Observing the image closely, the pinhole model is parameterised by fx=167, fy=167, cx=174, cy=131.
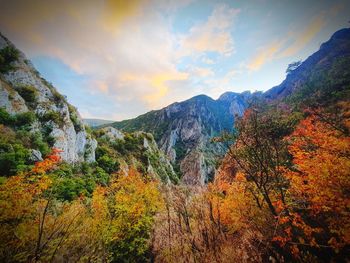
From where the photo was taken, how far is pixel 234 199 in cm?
1883

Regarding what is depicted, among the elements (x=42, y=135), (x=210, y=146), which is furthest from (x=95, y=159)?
(x=210, y=146)

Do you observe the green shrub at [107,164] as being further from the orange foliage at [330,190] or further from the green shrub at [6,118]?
the orange foliage at [330,190]

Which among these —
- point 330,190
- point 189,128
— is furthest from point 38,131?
point 189,128

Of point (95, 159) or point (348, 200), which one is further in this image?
point (95, 159)

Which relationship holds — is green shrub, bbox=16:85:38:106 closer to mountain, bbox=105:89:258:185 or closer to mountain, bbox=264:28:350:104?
mountain, bbox=264:28:350:104

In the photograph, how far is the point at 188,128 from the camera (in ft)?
403

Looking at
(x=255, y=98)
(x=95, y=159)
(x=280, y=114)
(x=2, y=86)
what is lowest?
(x=95, y=159)

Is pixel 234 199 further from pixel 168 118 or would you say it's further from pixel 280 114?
pixel 168 118

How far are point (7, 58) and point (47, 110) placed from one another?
12.3m

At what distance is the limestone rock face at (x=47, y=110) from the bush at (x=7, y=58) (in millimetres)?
536

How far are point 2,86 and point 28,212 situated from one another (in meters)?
22.4

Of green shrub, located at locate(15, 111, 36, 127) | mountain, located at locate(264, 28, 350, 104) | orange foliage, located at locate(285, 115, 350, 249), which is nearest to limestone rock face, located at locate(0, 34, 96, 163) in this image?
green shrub, located at locate(15, 111, 36, 127)

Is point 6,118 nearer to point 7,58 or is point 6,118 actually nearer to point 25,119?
point 25,119

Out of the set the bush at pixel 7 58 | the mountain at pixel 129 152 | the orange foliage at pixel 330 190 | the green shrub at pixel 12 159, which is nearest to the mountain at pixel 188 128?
the mountain at pixel 129 152
